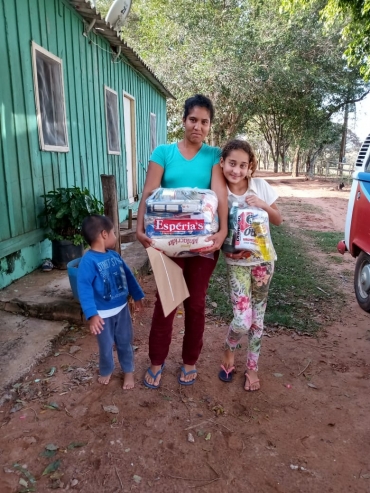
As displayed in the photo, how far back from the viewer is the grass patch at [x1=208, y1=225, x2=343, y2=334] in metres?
3.73

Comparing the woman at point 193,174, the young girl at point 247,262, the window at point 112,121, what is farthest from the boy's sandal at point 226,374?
the window at point 112,121

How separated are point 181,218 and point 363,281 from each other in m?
2.66

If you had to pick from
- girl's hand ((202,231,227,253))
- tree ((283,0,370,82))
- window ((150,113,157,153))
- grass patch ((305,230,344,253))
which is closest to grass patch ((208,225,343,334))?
grass patch ((305,230,344,253))

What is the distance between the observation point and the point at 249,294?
2357 mm

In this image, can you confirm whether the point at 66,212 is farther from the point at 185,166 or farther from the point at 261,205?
the point at 261,205

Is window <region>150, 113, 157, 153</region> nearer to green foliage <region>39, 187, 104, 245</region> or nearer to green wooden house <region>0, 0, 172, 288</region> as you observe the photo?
green wooden house <region>0, 0, 172, 288</region>

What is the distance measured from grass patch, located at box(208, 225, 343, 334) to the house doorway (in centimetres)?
365

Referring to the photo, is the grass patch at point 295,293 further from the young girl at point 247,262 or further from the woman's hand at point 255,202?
the woman's hand at point 255,202

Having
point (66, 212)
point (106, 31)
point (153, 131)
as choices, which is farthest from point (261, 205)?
point (153, 131)

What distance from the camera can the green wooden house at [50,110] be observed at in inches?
147

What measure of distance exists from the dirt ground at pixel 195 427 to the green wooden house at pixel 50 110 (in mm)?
1587

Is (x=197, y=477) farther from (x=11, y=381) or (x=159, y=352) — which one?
(x=11, y=381)

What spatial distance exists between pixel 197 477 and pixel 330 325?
2.35m

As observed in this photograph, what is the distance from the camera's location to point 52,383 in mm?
2537
